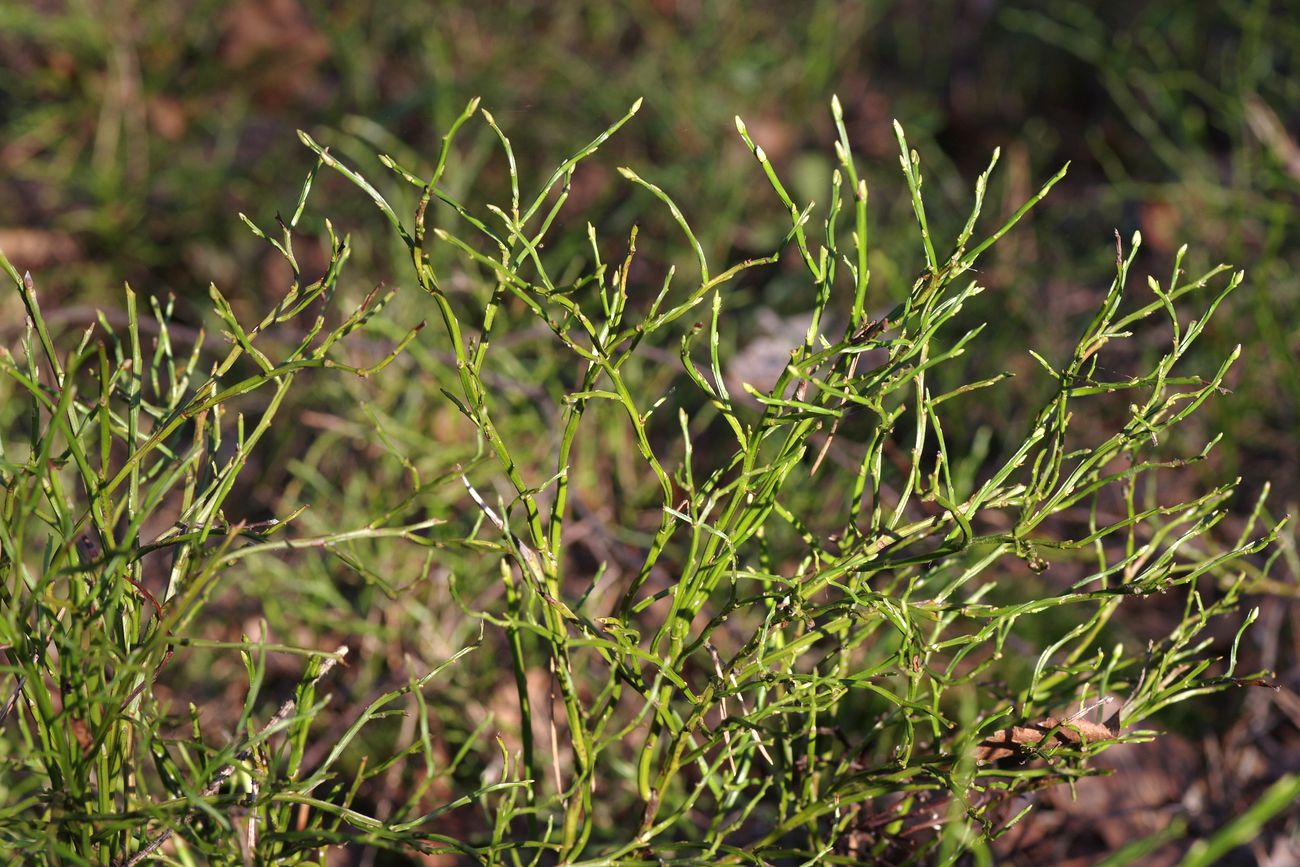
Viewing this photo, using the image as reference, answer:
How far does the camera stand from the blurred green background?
267cm

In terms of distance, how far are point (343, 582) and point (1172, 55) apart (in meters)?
2.75

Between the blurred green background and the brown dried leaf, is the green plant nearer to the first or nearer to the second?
the brown dried leaf

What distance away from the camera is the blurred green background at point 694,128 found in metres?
2.67

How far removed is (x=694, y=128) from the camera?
3162 millimetres

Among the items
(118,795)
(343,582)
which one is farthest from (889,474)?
(118,795)

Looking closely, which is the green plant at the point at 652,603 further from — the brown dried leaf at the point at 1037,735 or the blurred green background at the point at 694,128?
the blurred green background at the point at 694,128

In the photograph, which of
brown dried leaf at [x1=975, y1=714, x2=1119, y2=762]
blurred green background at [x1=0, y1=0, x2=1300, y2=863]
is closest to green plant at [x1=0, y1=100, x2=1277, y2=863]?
brown dried leaf at [x1=975, y1=714, x2=1119, y2=762]

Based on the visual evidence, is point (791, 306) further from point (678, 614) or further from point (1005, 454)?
point (678, 614)

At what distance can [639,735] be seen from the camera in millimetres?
1828

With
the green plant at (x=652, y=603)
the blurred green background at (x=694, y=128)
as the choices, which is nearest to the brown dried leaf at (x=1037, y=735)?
the green plant at (x=652, y=603)

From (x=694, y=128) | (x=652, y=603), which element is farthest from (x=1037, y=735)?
(x=694, y=128)

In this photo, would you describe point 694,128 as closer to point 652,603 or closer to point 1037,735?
point 652,603

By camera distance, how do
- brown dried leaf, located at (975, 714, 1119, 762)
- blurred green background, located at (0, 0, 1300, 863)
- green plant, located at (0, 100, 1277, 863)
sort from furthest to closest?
blurred green background, located at (0, 0, 1300, 863) → brown dried leaf, located at (975, 714, 1119, 762) → green plant, located at (0, 100, 1277, 863)

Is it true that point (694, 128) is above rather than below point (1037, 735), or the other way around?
above
